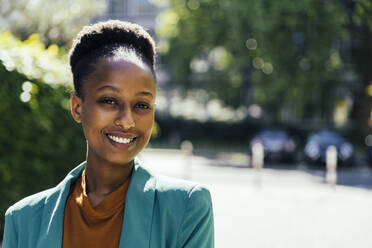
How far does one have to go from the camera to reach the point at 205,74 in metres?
30.9

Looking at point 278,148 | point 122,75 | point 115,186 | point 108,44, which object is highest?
point 108,44

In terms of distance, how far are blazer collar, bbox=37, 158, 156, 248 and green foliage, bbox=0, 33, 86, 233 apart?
2.96 m

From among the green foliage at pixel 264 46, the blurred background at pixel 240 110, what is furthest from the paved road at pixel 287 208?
the green foliage at pixel 264 46

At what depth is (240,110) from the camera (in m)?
31.2

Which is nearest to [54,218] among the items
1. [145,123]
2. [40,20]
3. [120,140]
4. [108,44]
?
[120,140]

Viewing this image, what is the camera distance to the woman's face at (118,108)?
5.53 feet

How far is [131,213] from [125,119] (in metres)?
0.31

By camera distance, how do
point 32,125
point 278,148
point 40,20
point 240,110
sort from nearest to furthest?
Answer: point 32,125 < point 40,20 < point 278,148 < point 240,110

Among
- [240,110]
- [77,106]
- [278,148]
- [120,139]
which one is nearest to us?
[120,139]

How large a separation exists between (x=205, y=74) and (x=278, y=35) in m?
8.65

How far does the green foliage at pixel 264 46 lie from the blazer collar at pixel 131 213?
1976 cm

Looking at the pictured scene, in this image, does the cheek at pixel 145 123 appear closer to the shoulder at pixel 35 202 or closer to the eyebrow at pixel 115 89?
the eyebrow at pixel 115 89

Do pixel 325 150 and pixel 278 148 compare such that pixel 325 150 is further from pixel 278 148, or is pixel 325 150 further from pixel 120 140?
pixel 120 140

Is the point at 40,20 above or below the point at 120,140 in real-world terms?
above
